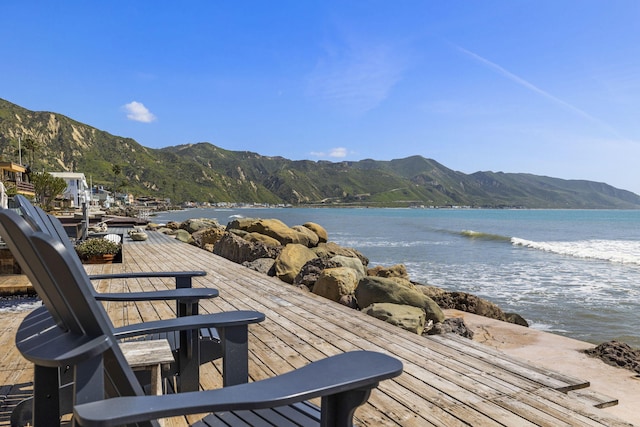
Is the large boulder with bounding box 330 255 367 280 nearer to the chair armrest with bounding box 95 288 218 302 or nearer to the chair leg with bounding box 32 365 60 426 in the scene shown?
the chair armrest with bounding box 95 288 218 302

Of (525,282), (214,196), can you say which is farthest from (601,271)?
(214,196)

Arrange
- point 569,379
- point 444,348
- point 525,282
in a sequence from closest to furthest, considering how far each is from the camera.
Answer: point 569,379 < point 444,348 < point 525,282

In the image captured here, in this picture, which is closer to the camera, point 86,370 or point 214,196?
point 86,370

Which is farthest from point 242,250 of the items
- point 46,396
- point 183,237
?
point 46,396

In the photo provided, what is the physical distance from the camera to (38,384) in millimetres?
1436

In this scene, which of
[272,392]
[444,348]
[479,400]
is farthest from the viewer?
[444,348]

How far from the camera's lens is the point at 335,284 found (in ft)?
25.3

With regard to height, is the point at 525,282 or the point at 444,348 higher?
the point at 444,348

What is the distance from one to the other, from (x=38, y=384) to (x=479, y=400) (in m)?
2.62

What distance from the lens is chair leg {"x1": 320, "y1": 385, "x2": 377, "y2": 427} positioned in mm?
1225

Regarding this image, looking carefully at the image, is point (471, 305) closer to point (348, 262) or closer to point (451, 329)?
point (348, 262)

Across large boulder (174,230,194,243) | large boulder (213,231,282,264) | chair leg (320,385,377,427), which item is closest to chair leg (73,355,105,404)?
chair leg (320,385,377,427)

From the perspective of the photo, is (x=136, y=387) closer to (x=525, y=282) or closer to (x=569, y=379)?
(x=569, y=379)

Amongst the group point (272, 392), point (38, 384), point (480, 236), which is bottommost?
point (480, 236)
